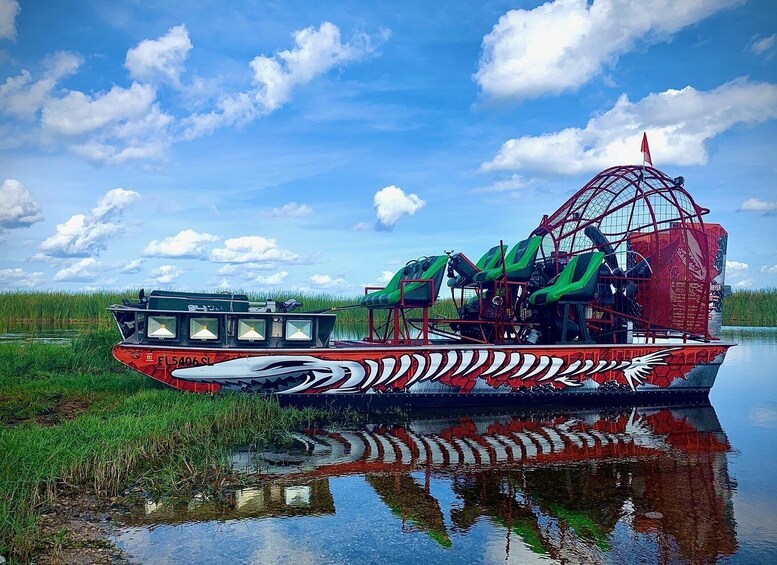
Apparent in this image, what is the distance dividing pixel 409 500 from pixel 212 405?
4594mm

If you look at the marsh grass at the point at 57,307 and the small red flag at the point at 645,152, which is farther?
the marsh grass at the point at 57,307

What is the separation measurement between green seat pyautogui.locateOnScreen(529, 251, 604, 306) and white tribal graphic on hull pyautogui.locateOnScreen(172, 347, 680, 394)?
4.25 feet

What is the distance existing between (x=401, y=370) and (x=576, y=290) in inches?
159

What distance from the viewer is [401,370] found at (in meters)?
12.4

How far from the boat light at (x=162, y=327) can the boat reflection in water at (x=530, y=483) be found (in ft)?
10.7

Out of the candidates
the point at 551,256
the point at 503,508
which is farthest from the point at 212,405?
the point at 551,256

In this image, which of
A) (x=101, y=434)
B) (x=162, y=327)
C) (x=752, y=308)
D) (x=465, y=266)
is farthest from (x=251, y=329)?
(x=752, y=308)

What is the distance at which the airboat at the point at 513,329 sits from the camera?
11.7m

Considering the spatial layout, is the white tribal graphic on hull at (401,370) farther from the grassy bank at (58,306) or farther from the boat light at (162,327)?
the grassy bank at (58,306)

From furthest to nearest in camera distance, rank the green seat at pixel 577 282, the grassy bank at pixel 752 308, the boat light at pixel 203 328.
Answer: the grassy bank at pixel 752 308
the green seat at pixel 577 282
the boat light at pixel 203 328

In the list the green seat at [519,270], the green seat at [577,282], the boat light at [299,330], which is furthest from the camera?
the green seat at [519,270]

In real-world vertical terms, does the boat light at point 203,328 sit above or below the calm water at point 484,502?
above

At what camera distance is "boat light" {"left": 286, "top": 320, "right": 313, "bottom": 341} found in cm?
1208

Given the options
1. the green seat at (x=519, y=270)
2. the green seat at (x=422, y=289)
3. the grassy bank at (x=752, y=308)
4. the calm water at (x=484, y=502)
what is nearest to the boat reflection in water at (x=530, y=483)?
the calm water at (x=484, y=502)
